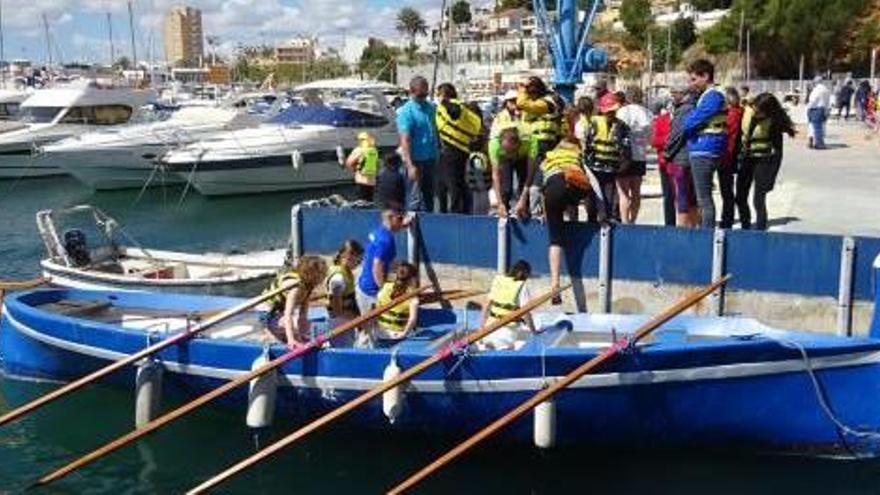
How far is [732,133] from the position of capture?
11.3 metres

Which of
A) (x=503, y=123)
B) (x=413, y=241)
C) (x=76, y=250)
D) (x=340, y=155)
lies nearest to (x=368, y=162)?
(x=503, y=123)

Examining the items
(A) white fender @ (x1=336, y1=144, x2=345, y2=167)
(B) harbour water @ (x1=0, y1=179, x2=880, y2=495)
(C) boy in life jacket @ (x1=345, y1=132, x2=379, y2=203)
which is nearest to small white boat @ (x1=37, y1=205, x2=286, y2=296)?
(C) boy in life jacket @ (x1=345, y1=132, x2=379, y2=203)

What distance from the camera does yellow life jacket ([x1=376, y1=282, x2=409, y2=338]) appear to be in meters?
10.2

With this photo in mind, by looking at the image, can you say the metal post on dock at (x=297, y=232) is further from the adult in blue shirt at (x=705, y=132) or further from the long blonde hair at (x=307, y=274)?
the adult in blue shirt at (x=705, y=132)

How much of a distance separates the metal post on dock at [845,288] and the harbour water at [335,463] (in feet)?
4.79

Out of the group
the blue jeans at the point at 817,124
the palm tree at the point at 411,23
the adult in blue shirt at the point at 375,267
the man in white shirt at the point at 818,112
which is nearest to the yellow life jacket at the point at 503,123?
the adult in blue shirt at the point at 375,267

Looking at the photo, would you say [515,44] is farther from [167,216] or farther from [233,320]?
[233,320]

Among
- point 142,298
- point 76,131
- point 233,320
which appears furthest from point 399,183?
point 76,131

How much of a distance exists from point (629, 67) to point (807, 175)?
87.8 metres

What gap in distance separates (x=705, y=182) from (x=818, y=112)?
43.0ft

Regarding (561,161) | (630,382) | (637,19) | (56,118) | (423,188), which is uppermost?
(637,19)

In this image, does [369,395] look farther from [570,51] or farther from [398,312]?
[570,51]

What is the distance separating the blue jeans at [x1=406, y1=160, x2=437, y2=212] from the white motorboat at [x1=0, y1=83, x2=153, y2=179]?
2512 centimetres

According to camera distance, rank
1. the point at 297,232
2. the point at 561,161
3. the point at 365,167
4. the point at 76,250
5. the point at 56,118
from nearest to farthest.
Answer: the point at 561,161 → the point at 297,232 → the point at 365,167 → the point at 76,250 → the point at 56,118
